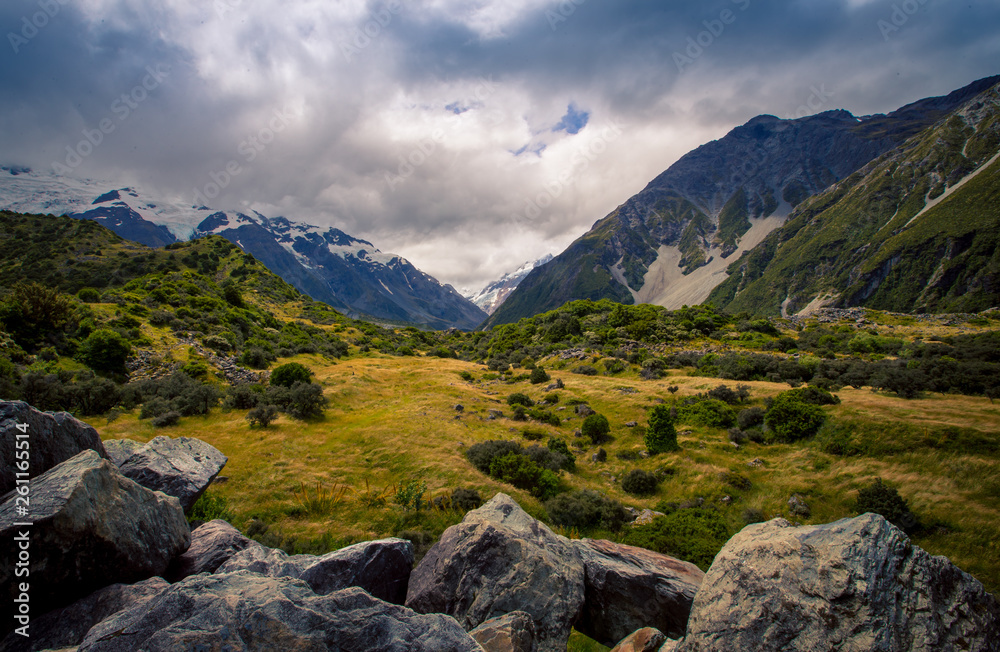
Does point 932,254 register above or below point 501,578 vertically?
below

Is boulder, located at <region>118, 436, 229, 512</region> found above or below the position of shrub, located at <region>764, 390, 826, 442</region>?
above

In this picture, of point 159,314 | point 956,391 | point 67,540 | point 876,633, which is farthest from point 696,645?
A: point 159,314

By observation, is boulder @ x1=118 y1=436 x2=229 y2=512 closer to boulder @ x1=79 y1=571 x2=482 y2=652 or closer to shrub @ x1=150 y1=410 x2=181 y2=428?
boulder @ x1=79 y1=571 x2=482 y2=652

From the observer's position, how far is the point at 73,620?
6.25 meters

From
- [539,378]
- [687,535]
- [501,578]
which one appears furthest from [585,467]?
[539,378]

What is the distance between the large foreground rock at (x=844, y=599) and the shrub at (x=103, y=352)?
36.8 metres

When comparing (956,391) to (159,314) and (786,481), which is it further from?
(159,314)

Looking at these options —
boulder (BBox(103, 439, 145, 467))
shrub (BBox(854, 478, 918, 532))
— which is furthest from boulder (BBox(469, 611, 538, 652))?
shrub (BBox(854, 478, 918, 532))

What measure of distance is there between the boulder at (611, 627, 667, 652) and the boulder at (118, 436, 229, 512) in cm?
1298

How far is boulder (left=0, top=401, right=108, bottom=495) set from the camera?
7.53 metres

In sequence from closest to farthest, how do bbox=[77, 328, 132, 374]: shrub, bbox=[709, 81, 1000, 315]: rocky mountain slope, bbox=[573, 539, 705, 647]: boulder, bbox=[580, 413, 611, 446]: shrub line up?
bbox=[573, 539, 705, 647]: boulder < bbox=[580, 413, 611, 446]: shrub < bbox=[77, 328, 132, 374]: shrub < bbox=[709, 81, 1000, 315]: rocky mountain slope

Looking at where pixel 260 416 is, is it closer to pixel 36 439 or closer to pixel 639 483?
pixel 36 439

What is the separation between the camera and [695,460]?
20.1m

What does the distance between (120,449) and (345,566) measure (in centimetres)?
879
